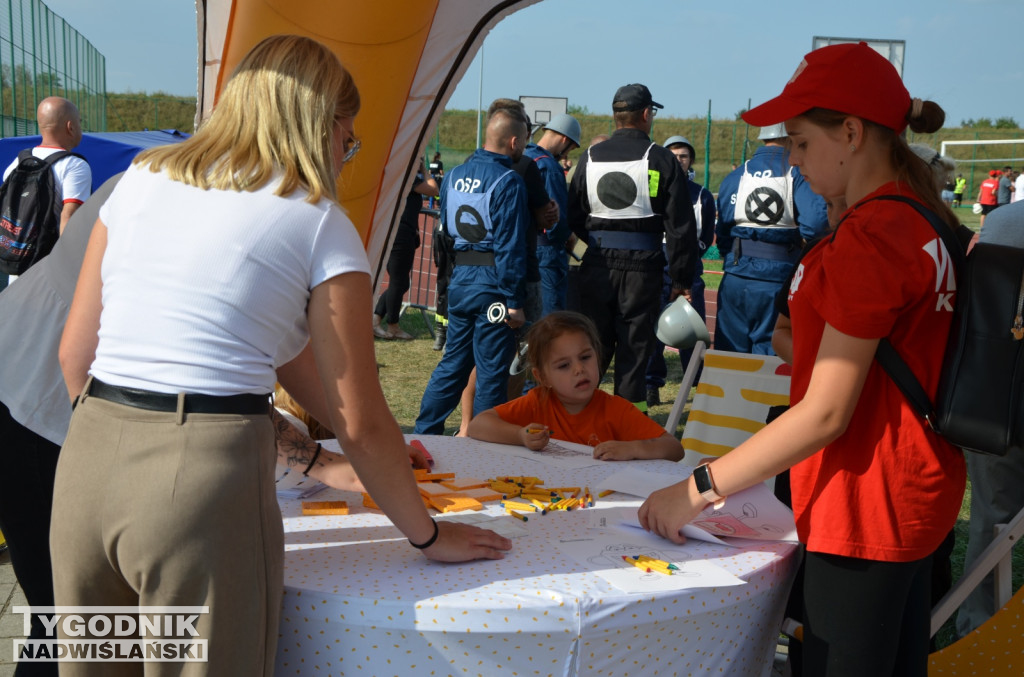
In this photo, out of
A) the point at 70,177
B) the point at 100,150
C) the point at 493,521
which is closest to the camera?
the point at 493,521

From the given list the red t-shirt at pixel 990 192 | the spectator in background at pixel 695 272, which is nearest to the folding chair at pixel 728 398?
the spectator in background at pixel 695 272

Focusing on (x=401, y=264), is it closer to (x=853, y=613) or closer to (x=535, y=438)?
(x=535, y=438)

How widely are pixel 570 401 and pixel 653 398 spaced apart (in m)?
3.92

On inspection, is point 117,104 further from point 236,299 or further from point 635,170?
point 236,299

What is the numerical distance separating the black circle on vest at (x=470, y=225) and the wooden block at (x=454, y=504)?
324 centimetres

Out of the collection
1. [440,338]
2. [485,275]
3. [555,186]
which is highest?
[555,186]

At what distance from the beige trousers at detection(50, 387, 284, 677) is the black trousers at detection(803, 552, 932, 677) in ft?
3.32

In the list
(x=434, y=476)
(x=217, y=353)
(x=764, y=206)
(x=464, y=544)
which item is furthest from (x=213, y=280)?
(x=764, y=206)

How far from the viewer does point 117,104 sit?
41.9 metres

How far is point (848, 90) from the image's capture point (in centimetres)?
162

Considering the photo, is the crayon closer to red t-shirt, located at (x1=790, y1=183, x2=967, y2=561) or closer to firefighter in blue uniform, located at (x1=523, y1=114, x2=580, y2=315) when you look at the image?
red t-shirt, located at (x1=790, y1=183, x2=967, y2=561)

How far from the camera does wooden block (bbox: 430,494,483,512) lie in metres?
2.06

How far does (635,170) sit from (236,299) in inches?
177

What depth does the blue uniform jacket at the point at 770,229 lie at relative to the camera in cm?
543
